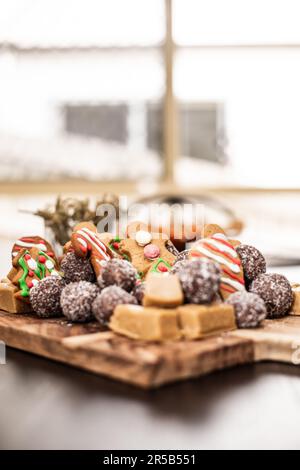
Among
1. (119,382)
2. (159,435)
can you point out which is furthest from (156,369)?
(159,435)

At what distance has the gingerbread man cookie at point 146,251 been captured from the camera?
1.45 meters

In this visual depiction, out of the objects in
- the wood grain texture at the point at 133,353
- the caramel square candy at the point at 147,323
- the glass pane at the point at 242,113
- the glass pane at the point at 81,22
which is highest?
the glass pane at the point at 81,22

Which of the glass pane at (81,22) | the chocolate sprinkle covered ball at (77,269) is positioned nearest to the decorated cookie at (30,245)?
the chocolate sprinkle covered ball at (77,269)

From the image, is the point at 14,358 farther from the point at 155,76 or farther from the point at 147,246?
the point at 155,76

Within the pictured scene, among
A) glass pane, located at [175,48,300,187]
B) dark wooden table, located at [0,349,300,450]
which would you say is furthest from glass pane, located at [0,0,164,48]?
dark wooden table, located at [0,349,300,450]

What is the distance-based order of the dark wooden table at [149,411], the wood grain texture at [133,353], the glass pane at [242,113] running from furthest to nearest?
the glass pane at [242,113], the wood grain texture at [133,353], the dark wooden table at [149,411]

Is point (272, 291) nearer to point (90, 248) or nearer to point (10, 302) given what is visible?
point (90, 248)

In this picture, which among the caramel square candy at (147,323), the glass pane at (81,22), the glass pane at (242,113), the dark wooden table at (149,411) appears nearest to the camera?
the dark wooden table at (149,411)

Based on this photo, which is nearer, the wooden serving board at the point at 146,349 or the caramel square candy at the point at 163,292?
the wooden serving board at the point at 146,349

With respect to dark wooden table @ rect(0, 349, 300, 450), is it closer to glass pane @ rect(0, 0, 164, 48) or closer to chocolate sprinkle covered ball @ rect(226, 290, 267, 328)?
chocolate sprinkle covered ball @ rect(226, 290, 267, 328)

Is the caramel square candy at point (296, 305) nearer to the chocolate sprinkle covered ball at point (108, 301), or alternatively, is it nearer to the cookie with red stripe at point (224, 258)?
the cookie with red stripe at point (224, 258)

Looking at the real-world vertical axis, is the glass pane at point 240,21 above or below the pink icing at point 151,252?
above

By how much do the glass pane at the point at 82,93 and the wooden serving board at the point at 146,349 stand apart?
4143 millimetres

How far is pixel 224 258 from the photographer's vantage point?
4.34 feet
